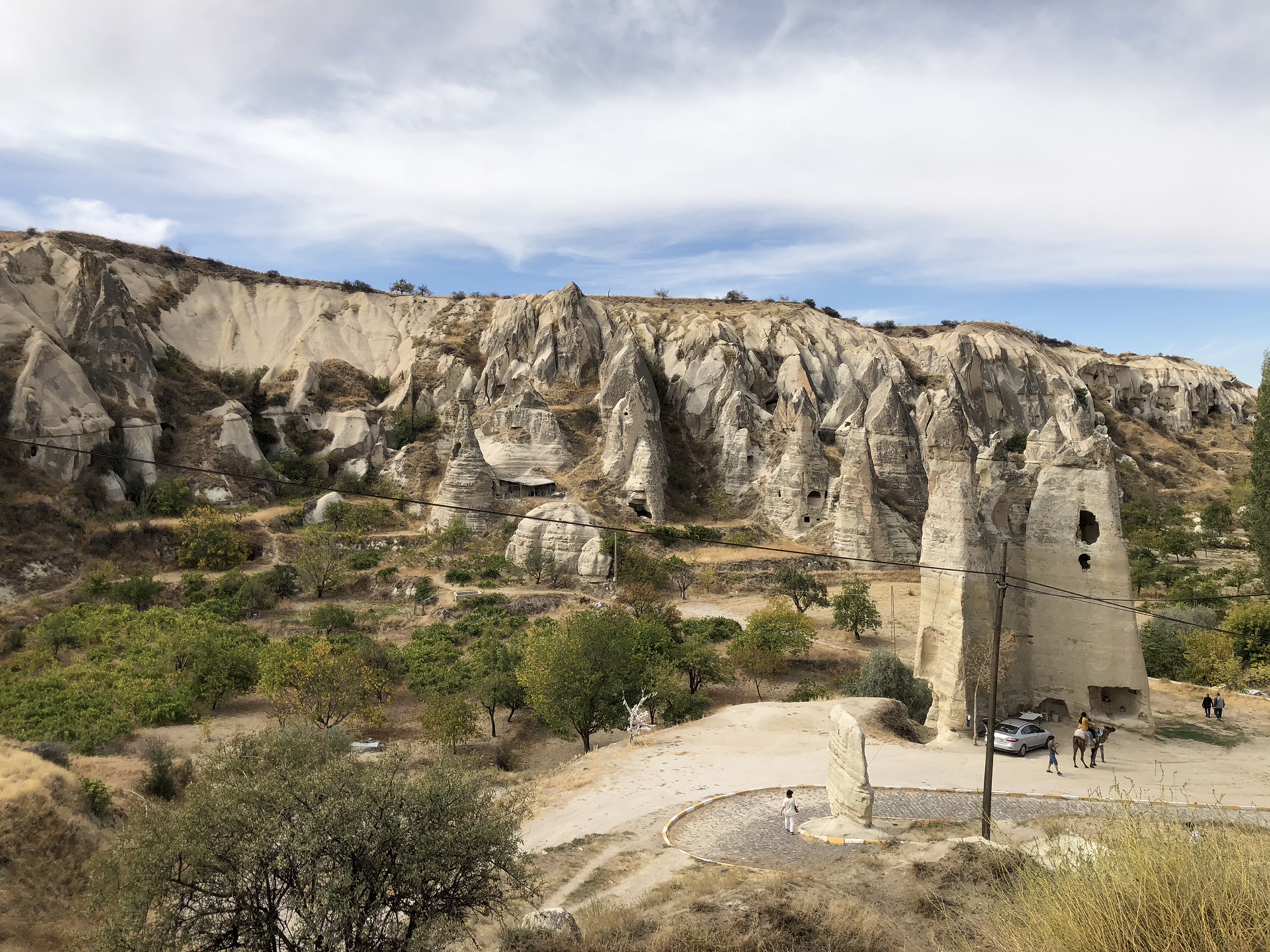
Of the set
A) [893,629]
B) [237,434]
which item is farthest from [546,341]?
[893,629]

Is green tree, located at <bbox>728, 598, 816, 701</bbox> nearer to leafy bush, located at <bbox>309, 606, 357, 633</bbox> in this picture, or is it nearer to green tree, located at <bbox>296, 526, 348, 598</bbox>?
leafy bush, located at <bbox>309, 606, 357, 633</bbox>

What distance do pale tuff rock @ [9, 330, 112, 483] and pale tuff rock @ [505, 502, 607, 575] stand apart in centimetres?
2145

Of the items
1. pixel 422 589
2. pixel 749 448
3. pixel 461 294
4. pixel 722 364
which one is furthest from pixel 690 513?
pixel 461 294

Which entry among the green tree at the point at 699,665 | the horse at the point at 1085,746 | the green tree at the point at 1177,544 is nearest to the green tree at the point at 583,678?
the green tree at the point at 699,665

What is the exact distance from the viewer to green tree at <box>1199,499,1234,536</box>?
49.0 meters

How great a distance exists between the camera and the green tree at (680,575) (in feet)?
116

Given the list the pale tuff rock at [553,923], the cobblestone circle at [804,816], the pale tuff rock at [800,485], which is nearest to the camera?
the pale tuff rock at [553,923]

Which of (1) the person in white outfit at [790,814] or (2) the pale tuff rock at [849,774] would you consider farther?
(1) the person in white outfit at [790,814]

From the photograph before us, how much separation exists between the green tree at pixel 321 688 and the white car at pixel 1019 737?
15.1m

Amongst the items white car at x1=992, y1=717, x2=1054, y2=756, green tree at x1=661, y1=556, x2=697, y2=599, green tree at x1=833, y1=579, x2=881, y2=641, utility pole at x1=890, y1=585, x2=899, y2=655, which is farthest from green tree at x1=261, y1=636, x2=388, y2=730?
green tree at x1=833, y1=579, x2=881, y2=641

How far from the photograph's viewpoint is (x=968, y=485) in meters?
17.3

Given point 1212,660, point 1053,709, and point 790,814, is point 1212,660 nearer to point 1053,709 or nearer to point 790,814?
point 1053,709

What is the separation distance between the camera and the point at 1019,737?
15.9m

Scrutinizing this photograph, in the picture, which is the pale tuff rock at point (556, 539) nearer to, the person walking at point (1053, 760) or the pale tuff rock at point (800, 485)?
the pale tuff rock at point (800, 485)
